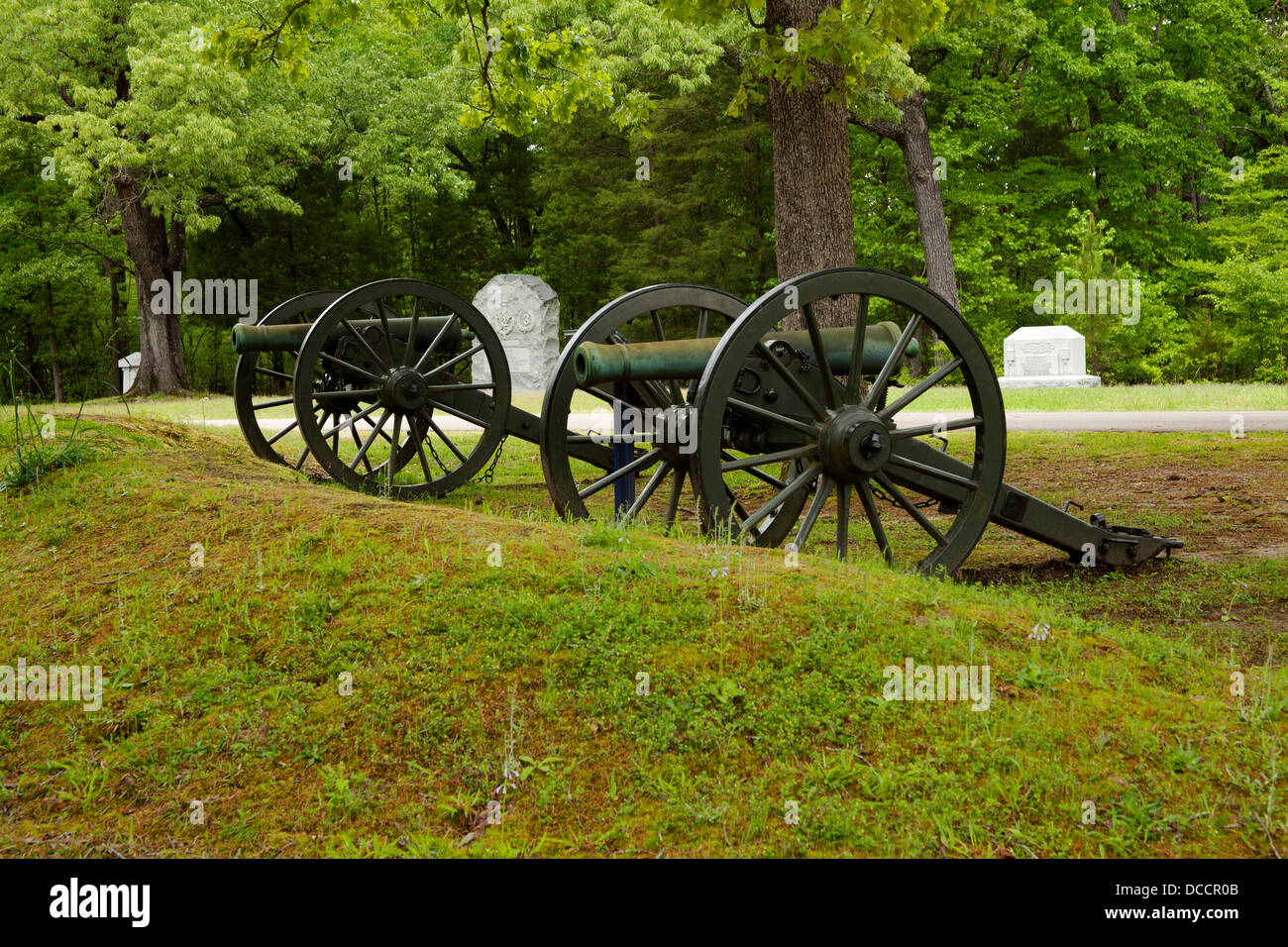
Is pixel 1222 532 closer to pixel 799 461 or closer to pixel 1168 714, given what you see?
pixel 799 461

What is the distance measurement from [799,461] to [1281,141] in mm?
30901

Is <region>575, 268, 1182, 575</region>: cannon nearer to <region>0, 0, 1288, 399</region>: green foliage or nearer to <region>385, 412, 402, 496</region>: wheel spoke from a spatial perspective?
<region>385, 412, 402, 496</region>: wheel spoke

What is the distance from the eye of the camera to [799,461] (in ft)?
Answer: 19.1

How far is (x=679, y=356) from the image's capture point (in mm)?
5840

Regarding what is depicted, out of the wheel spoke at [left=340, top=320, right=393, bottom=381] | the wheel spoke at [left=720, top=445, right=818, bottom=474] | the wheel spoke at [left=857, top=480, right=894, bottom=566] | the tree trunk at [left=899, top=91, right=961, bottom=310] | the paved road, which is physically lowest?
the wheel spoke at [left=857, top=480, right=894, bottom=566]

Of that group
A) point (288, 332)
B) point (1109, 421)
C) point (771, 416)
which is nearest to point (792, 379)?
point (771, 416)

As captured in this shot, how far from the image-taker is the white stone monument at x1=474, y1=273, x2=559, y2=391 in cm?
2577

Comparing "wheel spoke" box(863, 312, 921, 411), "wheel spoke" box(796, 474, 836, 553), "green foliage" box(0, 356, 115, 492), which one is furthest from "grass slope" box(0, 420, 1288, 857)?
"wheel spoke" box(863, 312, 921, 411)

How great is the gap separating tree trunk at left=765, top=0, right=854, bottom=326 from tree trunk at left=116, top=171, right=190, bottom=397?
1967cm

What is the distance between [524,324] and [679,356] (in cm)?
2034

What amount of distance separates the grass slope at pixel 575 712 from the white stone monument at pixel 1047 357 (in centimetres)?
1898

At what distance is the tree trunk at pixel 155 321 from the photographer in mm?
25125

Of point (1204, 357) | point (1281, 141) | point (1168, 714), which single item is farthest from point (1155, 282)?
point (1168, 714)

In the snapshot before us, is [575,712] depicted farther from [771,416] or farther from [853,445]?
[853,445]
